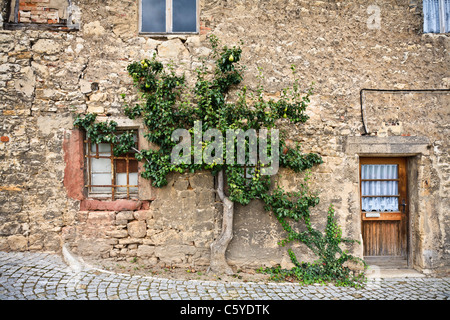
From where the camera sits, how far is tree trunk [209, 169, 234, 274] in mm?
4020

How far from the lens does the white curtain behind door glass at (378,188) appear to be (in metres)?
4.48

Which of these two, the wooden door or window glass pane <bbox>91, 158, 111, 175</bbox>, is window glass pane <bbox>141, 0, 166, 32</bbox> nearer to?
window glass pane <bbox>91, 158, 111, 175</bbox>

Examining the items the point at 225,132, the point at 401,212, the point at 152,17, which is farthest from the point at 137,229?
the point at 401,212

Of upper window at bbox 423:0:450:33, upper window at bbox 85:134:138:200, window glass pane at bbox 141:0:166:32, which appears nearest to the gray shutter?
upper window at bbox 423:0:450:33

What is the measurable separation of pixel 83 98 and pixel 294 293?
14.6 ft

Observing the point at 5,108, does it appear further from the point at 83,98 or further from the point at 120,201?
the point at 120,201

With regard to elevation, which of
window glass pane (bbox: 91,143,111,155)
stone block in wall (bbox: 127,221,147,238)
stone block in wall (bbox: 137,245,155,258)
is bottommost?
stone block in wall (bbox: 137,245,155,258)

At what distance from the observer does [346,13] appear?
169 inches

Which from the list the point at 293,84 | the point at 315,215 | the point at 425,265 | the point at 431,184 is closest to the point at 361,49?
the point at 293,84

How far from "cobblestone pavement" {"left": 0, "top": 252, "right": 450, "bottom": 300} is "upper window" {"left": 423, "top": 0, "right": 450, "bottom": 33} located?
4.23 meters

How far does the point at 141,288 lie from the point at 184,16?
14.2 feet

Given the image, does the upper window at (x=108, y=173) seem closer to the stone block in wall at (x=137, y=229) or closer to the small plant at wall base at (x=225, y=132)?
the small plant at wall base at (x=225, y=132)

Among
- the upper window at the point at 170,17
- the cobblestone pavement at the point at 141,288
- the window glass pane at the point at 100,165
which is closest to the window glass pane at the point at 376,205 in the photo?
the cobblestone pavement at the point at 141,288

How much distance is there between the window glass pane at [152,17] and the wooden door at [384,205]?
4.23 m
